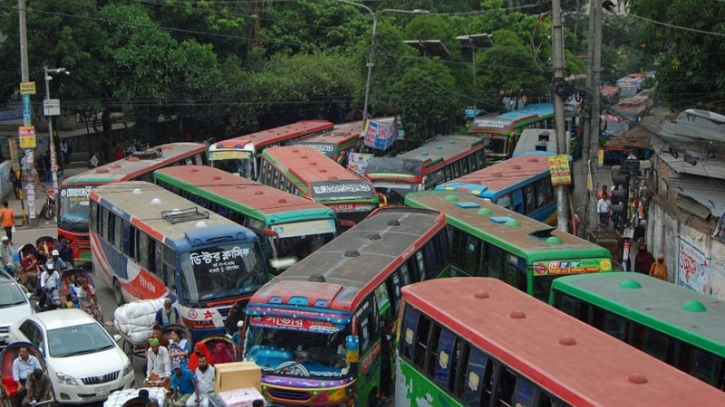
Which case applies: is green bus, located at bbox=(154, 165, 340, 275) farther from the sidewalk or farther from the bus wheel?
the sidewalk

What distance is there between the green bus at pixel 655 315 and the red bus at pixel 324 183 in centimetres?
967

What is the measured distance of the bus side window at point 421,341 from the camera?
1253 centimetres

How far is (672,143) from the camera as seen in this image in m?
21.6

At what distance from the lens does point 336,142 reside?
33.5 metres

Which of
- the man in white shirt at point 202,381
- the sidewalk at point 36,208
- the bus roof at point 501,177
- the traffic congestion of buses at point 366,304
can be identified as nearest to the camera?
the traffic congestion of buses at point 366,304

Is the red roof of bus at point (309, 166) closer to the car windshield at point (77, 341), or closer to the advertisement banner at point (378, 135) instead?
the advertisement banner at point (378, 135)

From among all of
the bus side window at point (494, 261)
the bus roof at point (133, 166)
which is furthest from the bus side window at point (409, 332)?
the bus roof at point (133, 166)

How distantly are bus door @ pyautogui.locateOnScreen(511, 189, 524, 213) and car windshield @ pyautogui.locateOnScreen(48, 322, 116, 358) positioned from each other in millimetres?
12835

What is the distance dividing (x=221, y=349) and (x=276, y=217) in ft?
17.4

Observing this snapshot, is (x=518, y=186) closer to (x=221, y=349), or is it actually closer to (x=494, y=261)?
(x=494, y=261)

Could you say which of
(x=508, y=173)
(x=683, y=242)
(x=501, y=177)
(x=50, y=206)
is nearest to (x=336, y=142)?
(x=508, y=173)

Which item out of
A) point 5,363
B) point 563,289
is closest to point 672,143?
point 563,289

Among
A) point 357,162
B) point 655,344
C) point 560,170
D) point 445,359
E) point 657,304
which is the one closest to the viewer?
point 445,359

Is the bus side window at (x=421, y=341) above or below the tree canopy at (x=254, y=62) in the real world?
below
